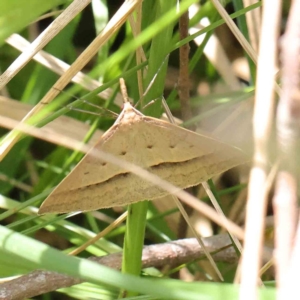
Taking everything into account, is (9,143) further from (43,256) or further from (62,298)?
(62,298)

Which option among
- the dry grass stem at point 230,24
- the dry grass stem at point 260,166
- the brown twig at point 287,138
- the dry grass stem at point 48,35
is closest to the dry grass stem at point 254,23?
the dry grass stem at point 230,24

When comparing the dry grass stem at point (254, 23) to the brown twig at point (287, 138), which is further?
the dry grass stem at point (254, 23)

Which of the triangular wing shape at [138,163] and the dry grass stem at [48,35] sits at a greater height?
the dry grass stem at [48,35]

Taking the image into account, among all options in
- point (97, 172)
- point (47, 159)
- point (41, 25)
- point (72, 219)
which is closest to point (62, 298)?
point (72, 219)

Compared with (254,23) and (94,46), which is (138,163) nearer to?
(94,46)

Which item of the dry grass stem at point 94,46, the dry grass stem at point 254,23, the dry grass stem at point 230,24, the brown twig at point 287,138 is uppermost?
the dry grass stem at point 254,23

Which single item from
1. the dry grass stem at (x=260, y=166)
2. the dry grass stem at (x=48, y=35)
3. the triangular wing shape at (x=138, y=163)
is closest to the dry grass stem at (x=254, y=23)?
the triangular wing shape at (x=138, y=163)

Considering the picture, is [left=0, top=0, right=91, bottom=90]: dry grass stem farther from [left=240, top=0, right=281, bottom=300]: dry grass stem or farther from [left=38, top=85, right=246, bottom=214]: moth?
[left=240, top=0, right=281, bottom=300]: dry grass stem

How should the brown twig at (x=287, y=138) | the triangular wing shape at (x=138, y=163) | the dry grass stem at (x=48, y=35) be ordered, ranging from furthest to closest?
the triangular wing shape at (x=138, y=163)
the dry grass stem at (x=48, y=35)
the brown twig at (x=287, y=138)

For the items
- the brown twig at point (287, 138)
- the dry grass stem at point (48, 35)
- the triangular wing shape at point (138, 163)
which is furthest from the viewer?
the triangular wing shape at point (138, 163)

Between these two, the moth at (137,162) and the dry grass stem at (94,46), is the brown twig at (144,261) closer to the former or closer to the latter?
the moth at (137,162)
